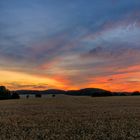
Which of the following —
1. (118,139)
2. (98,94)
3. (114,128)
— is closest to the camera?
(118,139)

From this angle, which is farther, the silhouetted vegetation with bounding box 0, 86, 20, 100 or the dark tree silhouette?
the dark tree silhouette

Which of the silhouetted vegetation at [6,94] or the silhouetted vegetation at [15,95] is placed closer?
the silhouetted vegetation at [15,95]

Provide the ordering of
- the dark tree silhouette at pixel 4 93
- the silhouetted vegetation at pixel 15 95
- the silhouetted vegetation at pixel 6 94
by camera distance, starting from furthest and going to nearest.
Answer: the dark tree silhouette at pixel 4 93 → the silhouetted vegetation at pixel 6 94 → the silhouetted vegetation at pixel 15 95

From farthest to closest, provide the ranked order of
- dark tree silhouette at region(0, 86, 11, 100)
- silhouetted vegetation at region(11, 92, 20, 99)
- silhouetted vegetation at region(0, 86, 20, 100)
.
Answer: dark tree silhouette at region(0, 86, 11, 100), silhouetted vegetation at region(0, 86, 20, 100), silhouetted vegetation at region(11, 92, 20, 99)

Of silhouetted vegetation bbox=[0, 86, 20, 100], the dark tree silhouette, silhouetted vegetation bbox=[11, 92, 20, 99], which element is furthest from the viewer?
the dark tree silhouette

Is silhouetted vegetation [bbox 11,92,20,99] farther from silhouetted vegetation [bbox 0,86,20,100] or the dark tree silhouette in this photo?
the dark tree silhouette

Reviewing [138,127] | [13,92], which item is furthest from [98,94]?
[138,127]

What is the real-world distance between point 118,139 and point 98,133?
6.37 feet

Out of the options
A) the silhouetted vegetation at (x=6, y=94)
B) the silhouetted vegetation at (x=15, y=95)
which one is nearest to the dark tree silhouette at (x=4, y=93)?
the silhouetted vegetation at (x=6, y=94)

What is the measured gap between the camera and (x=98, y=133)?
1797cm

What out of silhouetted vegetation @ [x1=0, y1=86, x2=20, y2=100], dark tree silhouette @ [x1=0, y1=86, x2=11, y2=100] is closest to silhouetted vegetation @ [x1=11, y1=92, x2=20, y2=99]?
silhouetted vegetation @ [x1=0, y1=86, x2=20, y2=100]

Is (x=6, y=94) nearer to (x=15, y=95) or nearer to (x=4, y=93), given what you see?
(x=4, y=93)

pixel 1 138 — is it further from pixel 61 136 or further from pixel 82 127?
pixel 82 127

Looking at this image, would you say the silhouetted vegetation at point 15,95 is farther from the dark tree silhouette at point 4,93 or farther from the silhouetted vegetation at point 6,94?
the dark tree silhouette at point 4,93
